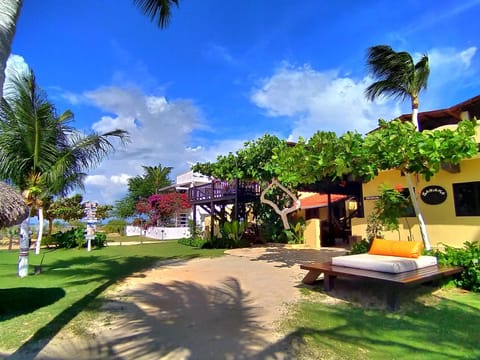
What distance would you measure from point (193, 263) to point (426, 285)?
7465 millimetres

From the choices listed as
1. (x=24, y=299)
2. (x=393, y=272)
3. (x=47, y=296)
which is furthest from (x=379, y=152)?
(x=24, y=299)

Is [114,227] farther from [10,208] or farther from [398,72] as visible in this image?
[398,72]

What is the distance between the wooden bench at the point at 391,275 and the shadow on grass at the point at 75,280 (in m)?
4.91

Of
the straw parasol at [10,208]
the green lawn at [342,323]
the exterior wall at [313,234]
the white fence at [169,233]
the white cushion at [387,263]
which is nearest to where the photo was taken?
the green lawn at [342,323]

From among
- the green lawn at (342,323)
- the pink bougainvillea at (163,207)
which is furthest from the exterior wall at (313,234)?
the pink bougainvillea at (163,207)

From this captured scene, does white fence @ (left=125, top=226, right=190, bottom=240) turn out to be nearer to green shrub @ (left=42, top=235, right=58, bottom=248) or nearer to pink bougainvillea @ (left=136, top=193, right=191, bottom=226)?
pink bougainvillea @ (left=136, top=193, right=191, bottom=226)

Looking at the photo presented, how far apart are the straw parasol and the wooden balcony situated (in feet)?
44.7

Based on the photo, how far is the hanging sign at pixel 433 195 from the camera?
1053 cm

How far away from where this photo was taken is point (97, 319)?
17.7 feet

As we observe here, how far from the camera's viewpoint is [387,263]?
20.5 feet

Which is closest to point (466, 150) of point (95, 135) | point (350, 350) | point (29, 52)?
point (350, 350)

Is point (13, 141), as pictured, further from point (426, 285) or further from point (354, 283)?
point (426, 285)

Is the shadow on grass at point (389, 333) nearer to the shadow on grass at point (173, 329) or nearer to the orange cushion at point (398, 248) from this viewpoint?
the shadow on grass at point (173, 329)

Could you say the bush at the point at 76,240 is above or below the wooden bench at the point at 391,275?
above
